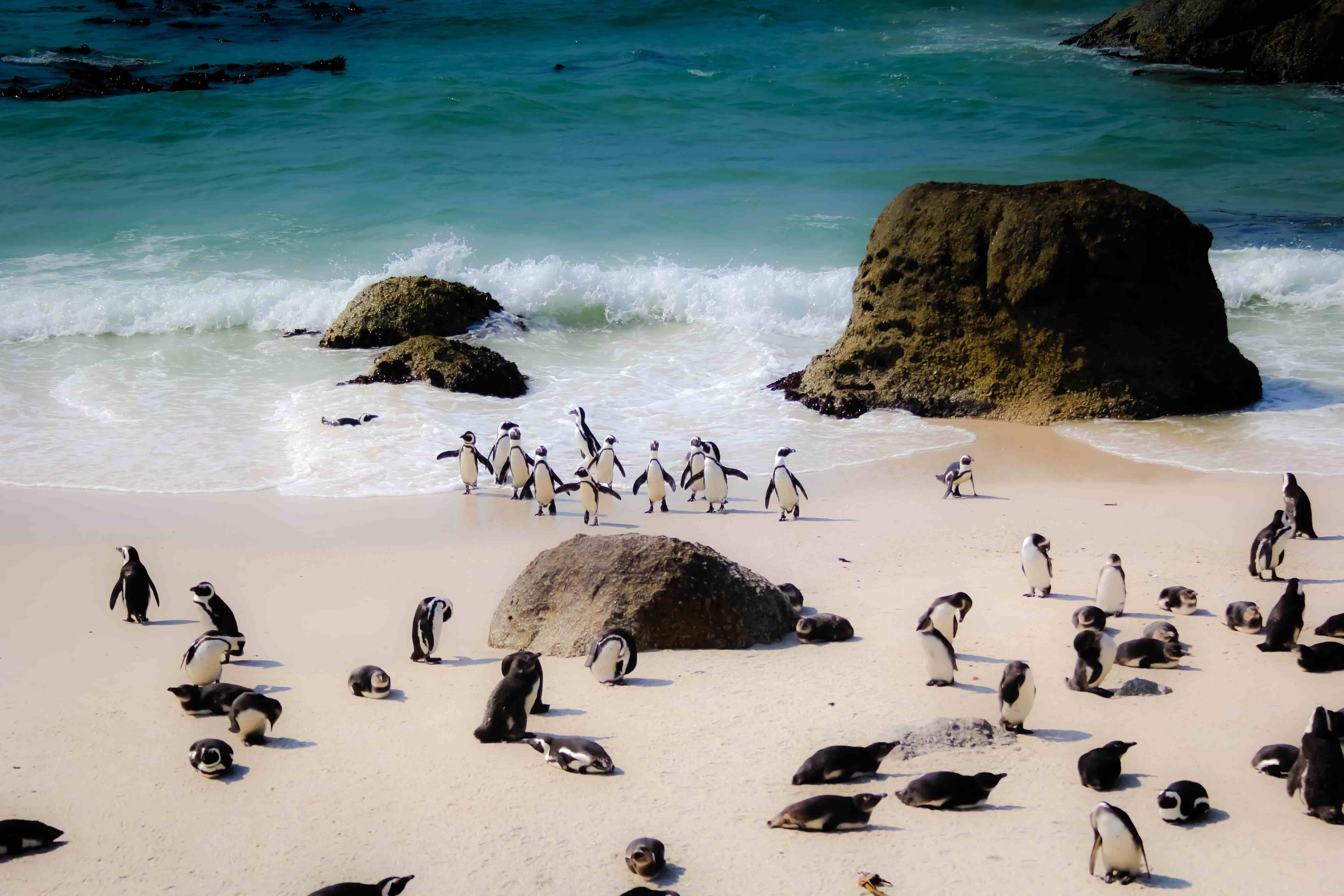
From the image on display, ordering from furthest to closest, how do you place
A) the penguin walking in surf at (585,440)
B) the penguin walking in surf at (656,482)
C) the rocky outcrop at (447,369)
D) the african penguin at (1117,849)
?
1. the rocky outcrop at (447,369)
2. the penguin walking in surf at (585,440)
3. the penguin walking in surf at (656,482)
4. the african penguin at (1117,849)

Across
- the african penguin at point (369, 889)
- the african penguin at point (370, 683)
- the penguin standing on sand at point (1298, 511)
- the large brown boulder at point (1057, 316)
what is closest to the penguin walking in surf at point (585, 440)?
the large brown boulder at point (1057, 316)

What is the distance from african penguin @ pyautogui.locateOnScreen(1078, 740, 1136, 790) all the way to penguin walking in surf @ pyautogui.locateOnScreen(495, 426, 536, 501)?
20.8 feet

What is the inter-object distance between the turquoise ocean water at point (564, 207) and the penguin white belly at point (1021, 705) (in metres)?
5.97

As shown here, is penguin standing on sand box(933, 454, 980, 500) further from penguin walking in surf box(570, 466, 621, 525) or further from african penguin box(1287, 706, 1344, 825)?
african penguin box(1287, 706, 1344, 825)

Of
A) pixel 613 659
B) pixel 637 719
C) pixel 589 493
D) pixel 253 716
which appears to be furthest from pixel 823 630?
pixel 589 493

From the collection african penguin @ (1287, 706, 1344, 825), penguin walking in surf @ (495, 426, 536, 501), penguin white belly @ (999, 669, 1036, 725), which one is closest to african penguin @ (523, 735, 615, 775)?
penguin white belly @ (999, 669, 1036, 725)

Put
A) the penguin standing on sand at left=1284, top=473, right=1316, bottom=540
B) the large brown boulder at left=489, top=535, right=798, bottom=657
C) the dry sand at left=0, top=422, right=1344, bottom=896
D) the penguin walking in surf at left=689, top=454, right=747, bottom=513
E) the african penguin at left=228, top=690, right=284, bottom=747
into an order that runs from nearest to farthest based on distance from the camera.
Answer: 1. the dry sand at left=0, top=422, right=1344, bottom=896
2. the african penguin at left=228, top=690, right=284, bottom=747
3. the large brown boulder at left=489, top=535, right=798, bottom=657
4. the penguin standing on sand at left=1284, top=473, right=1316, bottom=540
5. the penguin walking in surf at left=689, top=454, right=747, bottom=513

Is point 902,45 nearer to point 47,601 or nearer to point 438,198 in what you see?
point 438,198

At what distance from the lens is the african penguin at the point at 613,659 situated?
6188mm

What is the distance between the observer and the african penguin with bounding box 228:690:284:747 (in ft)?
18.3

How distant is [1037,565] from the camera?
7.41 metres

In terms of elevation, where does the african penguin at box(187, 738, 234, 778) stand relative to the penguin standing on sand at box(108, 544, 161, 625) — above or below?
above

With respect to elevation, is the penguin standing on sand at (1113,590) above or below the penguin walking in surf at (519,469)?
above

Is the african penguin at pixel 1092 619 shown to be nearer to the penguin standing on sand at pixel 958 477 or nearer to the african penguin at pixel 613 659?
the african penguin at pixel 613 659
